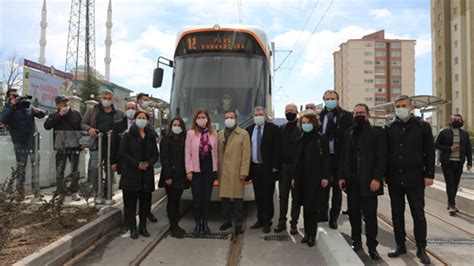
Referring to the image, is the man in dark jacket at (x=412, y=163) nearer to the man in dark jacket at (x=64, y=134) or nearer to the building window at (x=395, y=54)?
the man in dark jacket at (x=64, y=134)

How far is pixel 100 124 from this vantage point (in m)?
7.86

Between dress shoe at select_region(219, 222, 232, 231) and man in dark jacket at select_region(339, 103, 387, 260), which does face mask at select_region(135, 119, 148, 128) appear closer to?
dress shoe at select_region(219, 222, 232, 231)

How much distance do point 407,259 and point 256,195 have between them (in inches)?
102

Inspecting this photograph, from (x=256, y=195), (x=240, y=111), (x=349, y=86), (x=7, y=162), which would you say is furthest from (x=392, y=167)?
(x=349, y=86)

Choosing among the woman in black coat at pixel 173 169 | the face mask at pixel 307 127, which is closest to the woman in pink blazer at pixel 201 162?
the woman in black coat at pixel 173 169

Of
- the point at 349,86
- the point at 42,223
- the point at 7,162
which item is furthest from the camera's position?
the point at 349,86

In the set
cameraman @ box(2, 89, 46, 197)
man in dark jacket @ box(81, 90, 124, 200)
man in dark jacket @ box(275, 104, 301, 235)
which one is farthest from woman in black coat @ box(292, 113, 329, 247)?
cameraman @ box(2, 89, 46, 197)

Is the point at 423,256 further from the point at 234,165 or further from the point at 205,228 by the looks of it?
the point at 205,228

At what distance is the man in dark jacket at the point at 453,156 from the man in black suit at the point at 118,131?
6.27 metres

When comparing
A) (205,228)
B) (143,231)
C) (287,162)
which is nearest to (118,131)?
(143,231)

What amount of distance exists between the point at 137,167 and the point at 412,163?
4.02m

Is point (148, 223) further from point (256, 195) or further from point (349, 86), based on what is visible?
point (349, 86)

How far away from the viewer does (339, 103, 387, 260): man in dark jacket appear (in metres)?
5.62

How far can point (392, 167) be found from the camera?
18.7ft
